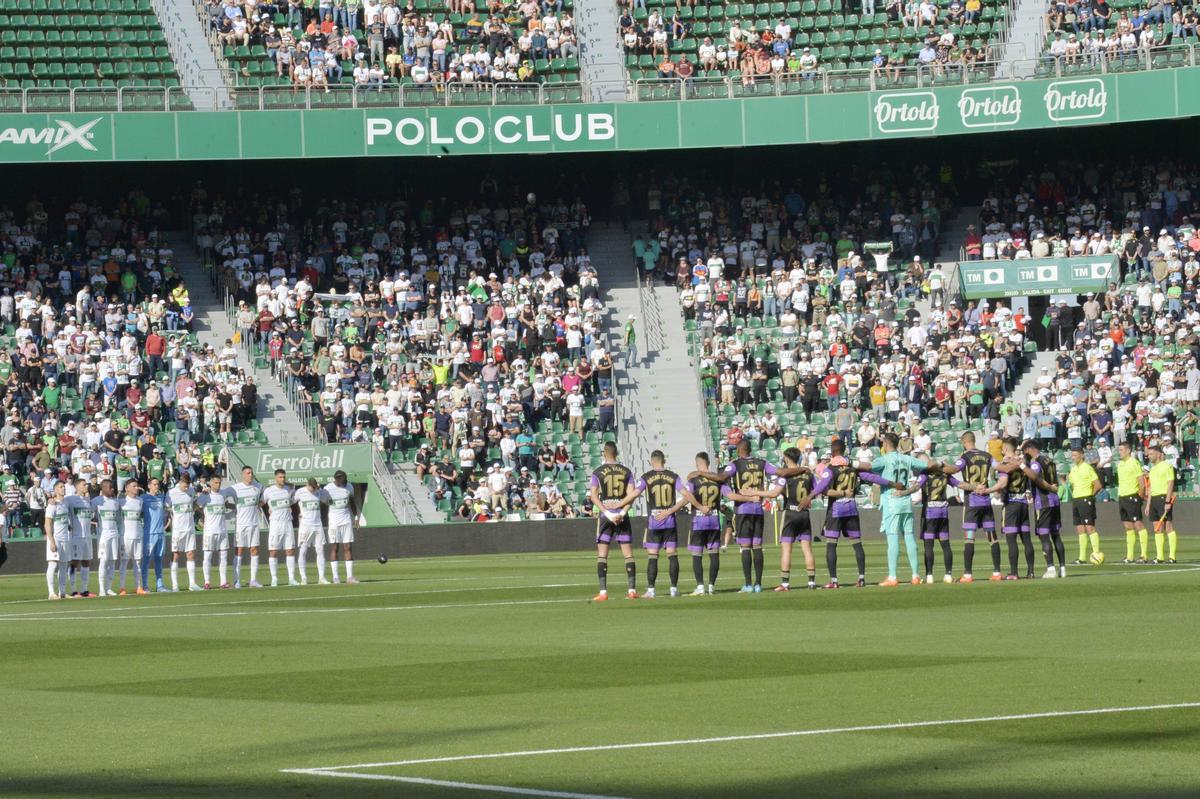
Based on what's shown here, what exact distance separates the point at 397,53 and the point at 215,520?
23403 mm

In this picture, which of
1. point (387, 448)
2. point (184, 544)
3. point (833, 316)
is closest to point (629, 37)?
point (833, 316)

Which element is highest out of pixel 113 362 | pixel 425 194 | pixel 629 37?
pixel 629 37

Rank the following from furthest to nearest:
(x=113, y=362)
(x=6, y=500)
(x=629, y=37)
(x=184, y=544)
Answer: (x=629, y=37)
(x=113, y=362)
(x=6, y=500)
(x=184, y=544)

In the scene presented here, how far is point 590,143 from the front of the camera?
5028cm

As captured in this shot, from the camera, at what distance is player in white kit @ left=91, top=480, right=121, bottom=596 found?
29.6 metres

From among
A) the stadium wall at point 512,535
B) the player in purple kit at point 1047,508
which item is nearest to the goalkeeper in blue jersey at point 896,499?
the player in purple kit at point 1047,508

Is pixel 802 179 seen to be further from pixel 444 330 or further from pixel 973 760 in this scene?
pixel 973 760

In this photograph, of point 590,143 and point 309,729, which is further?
point 590,143

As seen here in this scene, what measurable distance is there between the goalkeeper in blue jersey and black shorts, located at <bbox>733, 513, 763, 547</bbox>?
1.50 metres

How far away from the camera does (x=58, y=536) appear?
29.1m

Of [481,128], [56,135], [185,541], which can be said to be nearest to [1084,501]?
[185,541]

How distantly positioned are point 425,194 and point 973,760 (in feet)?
149

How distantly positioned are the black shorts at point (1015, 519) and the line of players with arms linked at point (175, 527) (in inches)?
409

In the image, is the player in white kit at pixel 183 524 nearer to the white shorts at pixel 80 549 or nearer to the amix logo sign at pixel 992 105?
the white shorts at pixel 80 549
